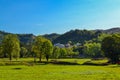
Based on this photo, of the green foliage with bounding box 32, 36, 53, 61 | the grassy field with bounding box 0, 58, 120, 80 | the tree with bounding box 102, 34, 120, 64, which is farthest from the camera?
the green foliage with bounding box 32, 36, 53, 61

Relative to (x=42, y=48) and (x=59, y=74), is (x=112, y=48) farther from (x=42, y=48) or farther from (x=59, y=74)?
(x=59, y=74)

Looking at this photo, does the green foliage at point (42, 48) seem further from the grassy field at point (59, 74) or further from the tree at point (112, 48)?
the grassy field at point (59, 74)

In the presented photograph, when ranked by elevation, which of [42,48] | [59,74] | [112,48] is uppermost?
[42,48]

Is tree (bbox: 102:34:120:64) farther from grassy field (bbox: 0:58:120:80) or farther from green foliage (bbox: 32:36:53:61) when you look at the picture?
grassy field (bbox: 0:58:120:80)

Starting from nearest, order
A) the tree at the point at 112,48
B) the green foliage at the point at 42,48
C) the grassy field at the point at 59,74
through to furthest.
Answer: the grassy field at the point at 59,74
the tree at the point at 112,48
the green foliage at the point at 42,48

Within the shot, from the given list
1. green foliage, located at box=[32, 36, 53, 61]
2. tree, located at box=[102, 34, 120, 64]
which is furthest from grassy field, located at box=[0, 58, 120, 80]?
green foliage, located at box=[32, 36, 53, 61]

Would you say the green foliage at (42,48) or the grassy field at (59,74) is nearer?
the grassy field at (59,74)

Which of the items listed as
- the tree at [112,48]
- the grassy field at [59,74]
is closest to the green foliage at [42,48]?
the tree at [112,48]

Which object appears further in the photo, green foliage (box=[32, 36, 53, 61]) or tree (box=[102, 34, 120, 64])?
green foliage (box=[32, 36, 53, 61])

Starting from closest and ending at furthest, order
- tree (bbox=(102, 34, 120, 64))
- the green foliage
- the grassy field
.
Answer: the grassy field → tree (bbox=(102, 34, 120, 64)) → the green foliage

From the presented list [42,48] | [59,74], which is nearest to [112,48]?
[42,48]

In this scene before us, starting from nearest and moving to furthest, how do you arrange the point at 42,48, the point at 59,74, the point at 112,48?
the point at 59,74, the point at 112,48, the point at 42,48

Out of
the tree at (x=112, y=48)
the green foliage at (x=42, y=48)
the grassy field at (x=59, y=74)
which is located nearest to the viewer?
the grassy field at (x=59, y=74)

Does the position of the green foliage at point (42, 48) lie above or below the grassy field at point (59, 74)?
above
